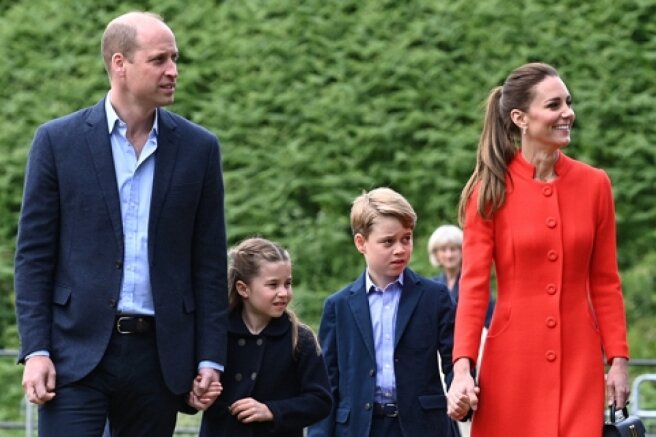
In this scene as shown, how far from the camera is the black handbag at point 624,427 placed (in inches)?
224

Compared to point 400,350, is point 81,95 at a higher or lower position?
higher

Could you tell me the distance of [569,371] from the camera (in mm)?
5820

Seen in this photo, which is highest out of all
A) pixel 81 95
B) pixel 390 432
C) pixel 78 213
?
pixel 81 95

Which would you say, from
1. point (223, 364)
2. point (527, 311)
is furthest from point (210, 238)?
point (527, 311)

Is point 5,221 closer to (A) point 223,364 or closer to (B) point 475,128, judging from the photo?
(B) point 475,128

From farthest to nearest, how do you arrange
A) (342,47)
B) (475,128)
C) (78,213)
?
1. (342,47)
2. (475,128)
3. (78,213)

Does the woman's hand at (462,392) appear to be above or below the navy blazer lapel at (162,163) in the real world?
below

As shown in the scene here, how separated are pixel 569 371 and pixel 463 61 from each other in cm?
1029

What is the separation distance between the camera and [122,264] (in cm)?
562

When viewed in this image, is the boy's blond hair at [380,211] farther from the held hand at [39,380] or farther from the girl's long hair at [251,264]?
the held hand at [39,380]

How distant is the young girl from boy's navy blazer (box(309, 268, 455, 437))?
0.19m

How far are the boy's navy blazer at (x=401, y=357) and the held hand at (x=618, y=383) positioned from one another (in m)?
1.01

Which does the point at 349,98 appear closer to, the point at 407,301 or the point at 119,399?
the point at 407,301

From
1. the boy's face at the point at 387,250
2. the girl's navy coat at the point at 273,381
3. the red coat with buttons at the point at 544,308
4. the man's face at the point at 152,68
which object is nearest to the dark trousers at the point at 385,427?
the girl's navy coat at the point at 273,381
